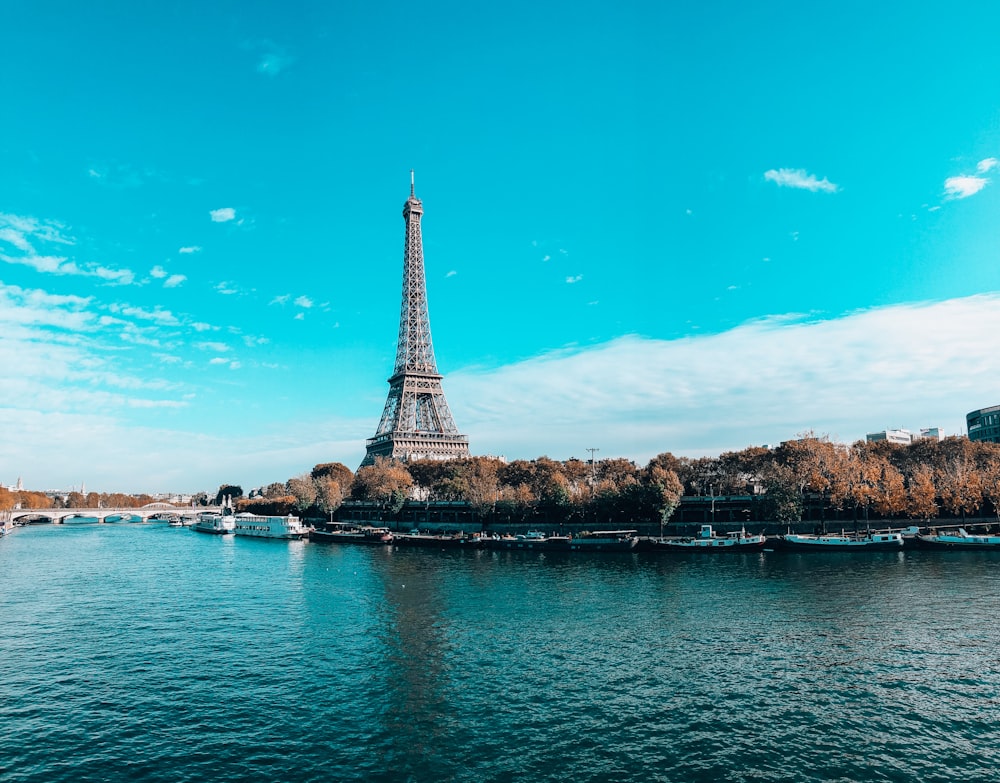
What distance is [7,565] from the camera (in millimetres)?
92688

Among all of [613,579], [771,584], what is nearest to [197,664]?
[613,579]

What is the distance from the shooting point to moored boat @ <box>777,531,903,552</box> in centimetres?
9412

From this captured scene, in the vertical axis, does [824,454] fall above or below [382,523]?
above

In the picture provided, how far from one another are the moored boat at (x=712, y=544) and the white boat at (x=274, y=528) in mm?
81809

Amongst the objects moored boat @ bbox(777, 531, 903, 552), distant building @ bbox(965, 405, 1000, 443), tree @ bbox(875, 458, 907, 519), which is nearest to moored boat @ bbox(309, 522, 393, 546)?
moored boat @ bbox(777, 531, 903, 552)

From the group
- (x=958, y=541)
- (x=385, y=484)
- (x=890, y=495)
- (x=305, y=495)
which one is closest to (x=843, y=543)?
(x=958, y=541)

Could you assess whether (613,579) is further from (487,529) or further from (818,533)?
(487,529)

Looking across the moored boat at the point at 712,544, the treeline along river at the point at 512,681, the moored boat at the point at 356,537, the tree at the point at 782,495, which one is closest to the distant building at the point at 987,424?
the tree at the point at 782,495

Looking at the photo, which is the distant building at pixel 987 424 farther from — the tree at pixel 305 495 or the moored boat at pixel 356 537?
the tree at pixel 305 495

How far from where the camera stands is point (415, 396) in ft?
615

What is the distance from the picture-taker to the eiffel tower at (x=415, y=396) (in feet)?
603

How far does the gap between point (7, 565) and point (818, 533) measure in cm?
12254

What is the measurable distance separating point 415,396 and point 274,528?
55225mm

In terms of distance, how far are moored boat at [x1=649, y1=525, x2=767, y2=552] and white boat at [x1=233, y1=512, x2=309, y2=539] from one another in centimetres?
8181
